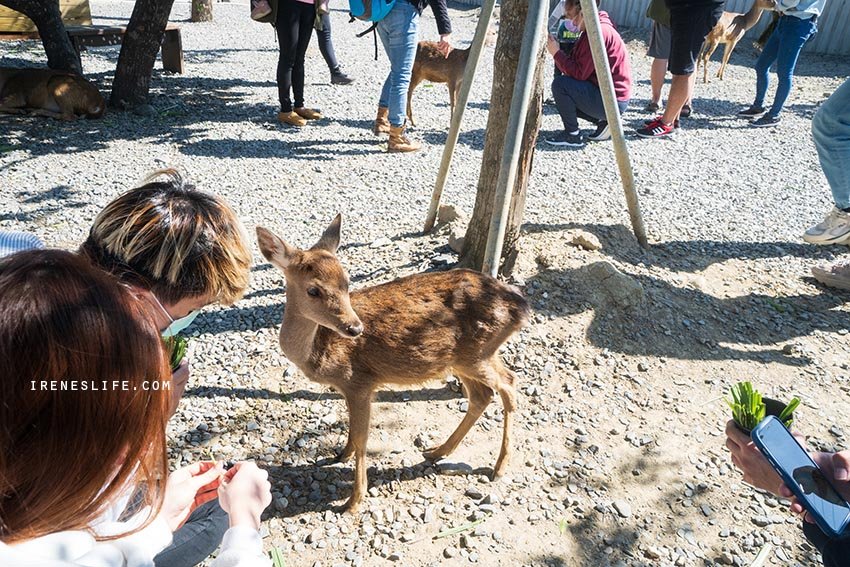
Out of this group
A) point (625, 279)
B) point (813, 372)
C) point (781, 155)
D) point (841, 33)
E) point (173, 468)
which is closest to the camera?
point (173, 468)

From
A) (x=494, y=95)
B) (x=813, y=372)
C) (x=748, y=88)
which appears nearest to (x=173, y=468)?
(x=494, y=95)

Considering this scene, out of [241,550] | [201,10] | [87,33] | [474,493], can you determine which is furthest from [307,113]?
[201,10]

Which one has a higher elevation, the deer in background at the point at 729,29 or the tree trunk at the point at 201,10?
the deer in background at the point at 729,29

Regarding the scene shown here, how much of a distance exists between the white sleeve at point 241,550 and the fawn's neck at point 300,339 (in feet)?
4.64

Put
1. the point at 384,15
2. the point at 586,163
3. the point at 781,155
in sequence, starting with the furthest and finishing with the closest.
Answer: the point at 781,155 < the point at 586,163 < the point at 384,15

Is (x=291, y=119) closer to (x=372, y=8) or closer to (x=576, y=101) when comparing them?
(x=372, y=8)

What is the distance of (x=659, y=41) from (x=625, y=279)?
5741 mm

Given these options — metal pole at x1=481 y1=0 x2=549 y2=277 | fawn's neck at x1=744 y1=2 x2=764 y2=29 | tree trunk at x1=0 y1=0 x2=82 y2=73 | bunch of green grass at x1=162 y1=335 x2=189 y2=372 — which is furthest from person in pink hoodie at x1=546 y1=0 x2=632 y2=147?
tree trunk at x1=0 y1=0 x2=82 y2=73

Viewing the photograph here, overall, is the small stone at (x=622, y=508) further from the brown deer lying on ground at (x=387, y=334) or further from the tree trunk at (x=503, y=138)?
the tree trunk at (x=503, y=138)

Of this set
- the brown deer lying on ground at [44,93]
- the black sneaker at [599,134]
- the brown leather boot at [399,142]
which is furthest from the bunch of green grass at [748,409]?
the brown deer lying on ground at [44,93]

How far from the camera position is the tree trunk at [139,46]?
817 cm

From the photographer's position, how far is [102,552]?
61.3 inches

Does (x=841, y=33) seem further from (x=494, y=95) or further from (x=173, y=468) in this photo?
(x=173, y=468)
